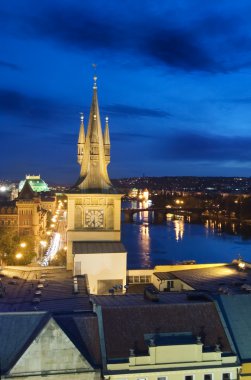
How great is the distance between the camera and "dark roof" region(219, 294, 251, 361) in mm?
19078

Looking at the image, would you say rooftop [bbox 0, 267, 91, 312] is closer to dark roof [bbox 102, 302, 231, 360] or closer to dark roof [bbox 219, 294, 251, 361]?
dark roof [bbox 102, 302, 231, 360]

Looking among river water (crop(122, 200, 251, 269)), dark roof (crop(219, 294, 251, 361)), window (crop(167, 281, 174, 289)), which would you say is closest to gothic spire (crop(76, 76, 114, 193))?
window (crop(167, 281, 174, 289))

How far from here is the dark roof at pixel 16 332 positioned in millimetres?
17328

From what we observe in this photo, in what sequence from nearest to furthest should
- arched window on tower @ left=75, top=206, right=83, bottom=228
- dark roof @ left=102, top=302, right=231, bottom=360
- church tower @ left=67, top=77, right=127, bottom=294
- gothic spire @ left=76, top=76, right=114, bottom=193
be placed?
dark roof @ left=102, top=302, right=231, bottom=360
church tower @ left=67, top=77, right=127, bottom=294
arched window on tower @ left=75, top=206, right=83, bottom=228
gothic spire @ left=76, top=76, right=114, bottom=193

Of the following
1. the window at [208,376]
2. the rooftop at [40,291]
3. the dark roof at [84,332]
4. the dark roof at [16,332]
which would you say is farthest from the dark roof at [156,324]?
the rooftop at [40,291]

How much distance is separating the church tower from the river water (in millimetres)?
39104

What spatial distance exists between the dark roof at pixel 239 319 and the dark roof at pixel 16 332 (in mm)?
6998

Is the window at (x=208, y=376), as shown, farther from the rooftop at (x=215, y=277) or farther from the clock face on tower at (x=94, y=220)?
the clock face on tower at (x=94, y=220)

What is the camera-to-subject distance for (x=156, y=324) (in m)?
19.1

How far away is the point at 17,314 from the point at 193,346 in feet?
20.6

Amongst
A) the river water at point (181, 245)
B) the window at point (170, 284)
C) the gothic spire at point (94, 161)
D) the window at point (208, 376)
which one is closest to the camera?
the window at point (208, 376)

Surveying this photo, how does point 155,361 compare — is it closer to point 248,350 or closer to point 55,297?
point 248,350

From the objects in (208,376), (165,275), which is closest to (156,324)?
(208,376)

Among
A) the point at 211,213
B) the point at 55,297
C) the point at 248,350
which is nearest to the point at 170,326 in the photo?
the point at 248,350
